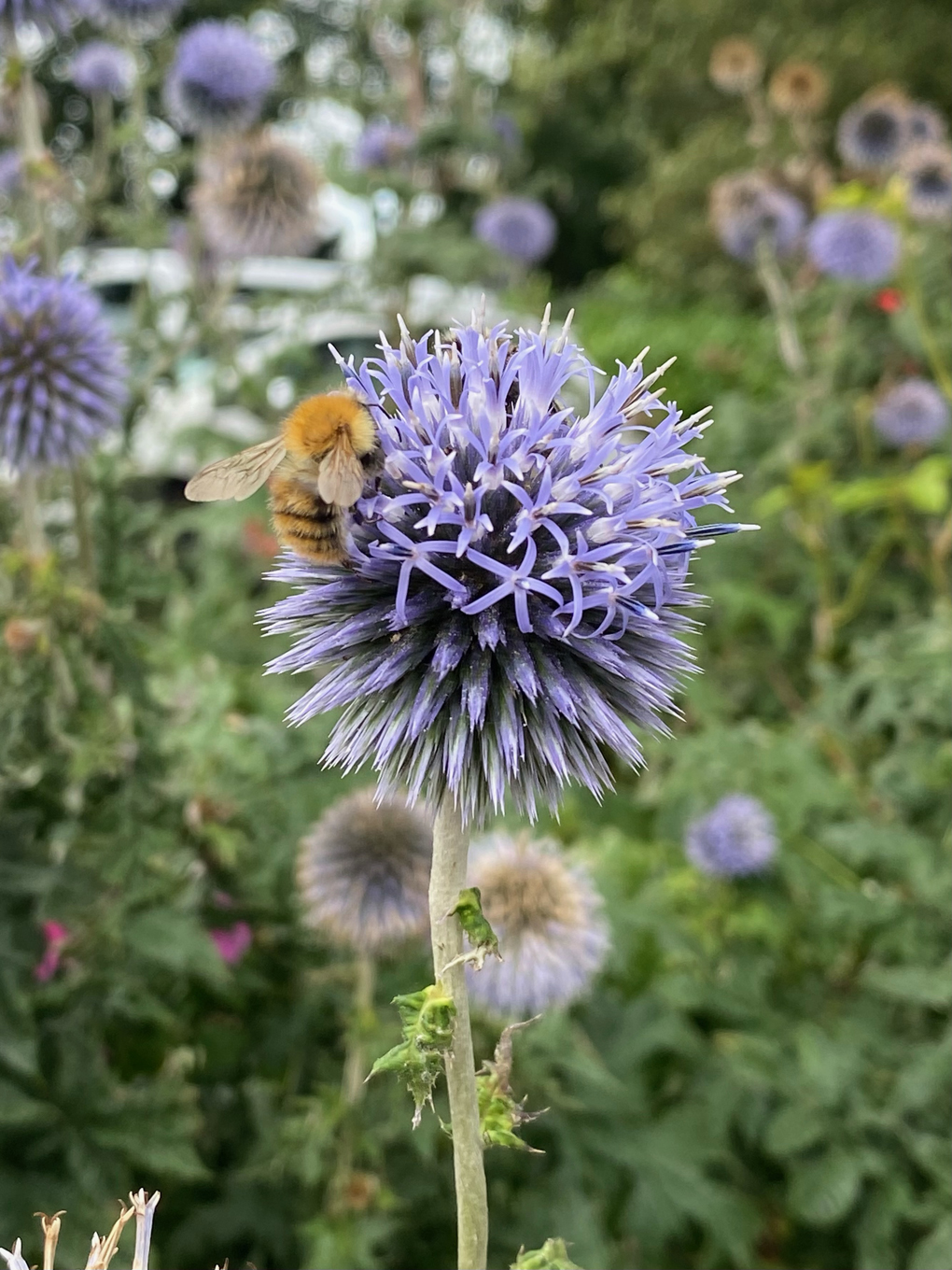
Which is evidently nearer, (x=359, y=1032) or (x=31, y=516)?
(x=359, y=1032)

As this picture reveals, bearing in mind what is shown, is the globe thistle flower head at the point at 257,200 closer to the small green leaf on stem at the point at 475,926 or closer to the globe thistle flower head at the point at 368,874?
the globe thistle flower head at the point at 368,874

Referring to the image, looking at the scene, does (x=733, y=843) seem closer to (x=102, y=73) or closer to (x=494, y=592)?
(x=494, y=592)

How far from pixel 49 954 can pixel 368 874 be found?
2.23 feet

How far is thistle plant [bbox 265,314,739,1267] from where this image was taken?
3.75 ft

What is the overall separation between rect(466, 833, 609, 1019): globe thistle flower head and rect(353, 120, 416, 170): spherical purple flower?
3362 millimetres

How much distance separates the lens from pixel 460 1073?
41.7 inches

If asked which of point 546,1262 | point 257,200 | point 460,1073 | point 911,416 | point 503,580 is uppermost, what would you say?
point 257,200

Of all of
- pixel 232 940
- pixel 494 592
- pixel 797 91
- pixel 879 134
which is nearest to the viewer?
pixel 494 592

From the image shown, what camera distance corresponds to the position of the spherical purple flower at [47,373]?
92.9 inches

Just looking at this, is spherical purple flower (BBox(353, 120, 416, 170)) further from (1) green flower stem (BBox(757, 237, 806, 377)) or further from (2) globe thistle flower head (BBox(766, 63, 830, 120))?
(2) globe thistle flower head (BBox(766, 63, 830, 120))

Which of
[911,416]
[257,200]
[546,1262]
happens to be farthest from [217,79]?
[546,1262]

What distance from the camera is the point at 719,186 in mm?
5461

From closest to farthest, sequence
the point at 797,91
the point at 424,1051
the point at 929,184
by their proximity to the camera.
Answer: the point at 424,1051 < the point at 929,184 < the point at 797,91

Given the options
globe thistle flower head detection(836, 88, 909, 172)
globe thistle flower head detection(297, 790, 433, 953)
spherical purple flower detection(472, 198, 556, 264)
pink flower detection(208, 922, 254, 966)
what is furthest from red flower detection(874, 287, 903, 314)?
pink flower detection(208, 922, 254, 966)
